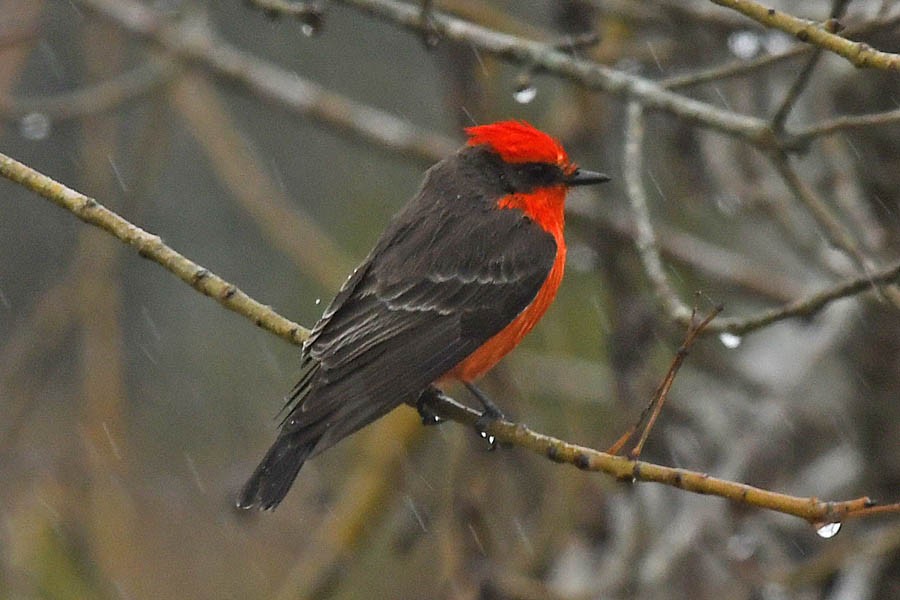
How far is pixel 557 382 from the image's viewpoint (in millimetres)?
7211

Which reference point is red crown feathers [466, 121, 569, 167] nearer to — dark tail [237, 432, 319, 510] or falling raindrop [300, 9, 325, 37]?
falling raindrop [300, 9, 325, 37]

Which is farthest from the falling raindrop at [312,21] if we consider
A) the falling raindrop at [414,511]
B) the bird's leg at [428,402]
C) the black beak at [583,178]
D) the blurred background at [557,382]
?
the falling raindrop at [414,511]

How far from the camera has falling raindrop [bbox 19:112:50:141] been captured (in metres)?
6.51

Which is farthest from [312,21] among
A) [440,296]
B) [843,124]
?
[843,124]

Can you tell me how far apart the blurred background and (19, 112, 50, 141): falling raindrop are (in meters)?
0.02

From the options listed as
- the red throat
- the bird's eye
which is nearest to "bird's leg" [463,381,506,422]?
the red throat

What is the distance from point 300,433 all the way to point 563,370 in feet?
10.0

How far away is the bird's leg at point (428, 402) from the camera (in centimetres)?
483

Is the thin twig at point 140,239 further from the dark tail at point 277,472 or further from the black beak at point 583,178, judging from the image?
the black beak at point 583,178

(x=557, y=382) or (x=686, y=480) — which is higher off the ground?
(x=686, y=480)

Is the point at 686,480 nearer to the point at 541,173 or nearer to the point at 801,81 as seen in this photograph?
the point at 801,81

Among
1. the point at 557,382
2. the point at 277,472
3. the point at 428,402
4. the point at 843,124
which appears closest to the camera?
the point at 843,124

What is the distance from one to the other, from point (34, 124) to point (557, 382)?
2858 mm

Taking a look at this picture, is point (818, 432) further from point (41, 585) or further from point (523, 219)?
point (41, 585)
